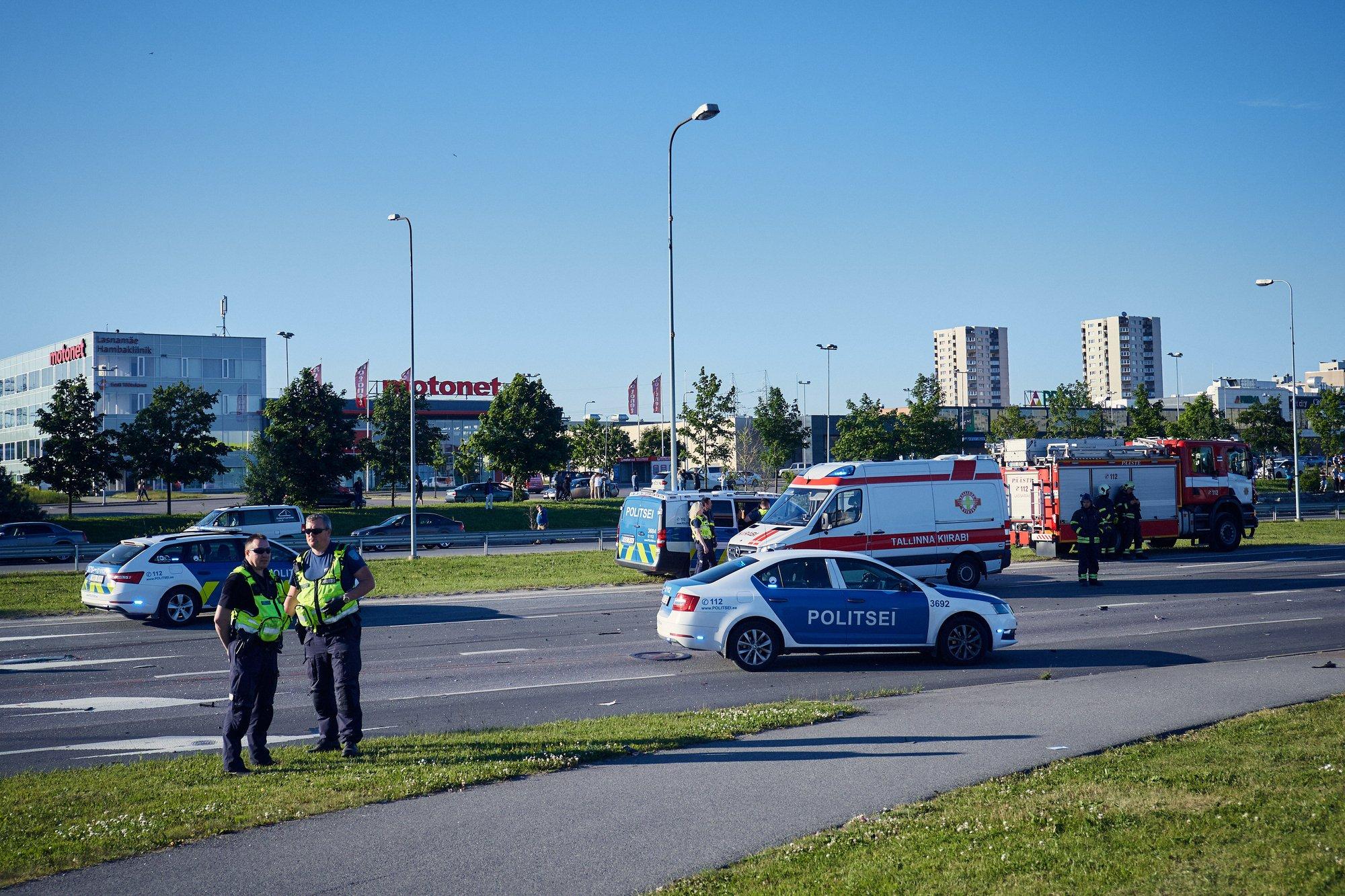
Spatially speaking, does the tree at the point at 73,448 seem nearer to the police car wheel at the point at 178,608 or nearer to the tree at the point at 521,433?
the tree at the point at 521,433

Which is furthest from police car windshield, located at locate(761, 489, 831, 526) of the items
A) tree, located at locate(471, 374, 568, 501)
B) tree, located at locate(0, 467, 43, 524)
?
tree, located at locate(471, 374, 568, 501)

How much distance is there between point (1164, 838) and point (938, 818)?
1.27m

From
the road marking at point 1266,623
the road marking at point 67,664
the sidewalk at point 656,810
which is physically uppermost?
the sidewalk at point 656,810

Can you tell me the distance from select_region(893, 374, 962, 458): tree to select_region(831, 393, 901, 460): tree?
68 centimetres

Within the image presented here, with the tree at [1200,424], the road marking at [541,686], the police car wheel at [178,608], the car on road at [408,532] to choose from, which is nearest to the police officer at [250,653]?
the road marking at [541,686]

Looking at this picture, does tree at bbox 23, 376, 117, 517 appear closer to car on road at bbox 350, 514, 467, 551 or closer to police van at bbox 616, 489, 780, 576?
car on road at bbox 350, 514, 467, 551

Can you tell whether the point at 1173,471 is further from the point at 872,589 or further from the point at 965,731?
the point at 965,731

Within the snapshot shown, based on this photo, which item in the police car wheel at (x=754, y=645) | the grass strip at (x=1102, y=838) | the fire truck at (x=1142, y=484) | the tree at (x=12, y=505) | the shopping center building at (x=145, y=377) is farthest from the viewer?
the shopping center building at (x=145, y=377)

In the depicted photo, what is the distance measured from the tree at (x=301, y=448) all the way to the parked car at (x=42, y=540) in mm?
13448

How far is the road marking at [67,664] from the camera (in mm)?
14375

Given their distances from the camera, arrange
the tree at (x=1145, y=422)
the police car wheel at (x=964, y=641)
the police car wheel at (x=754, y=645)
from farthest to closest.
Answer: the tree at (x=1145, y=422) < the police car wheel at (x=964, y=641) < the police car wheel at (x=754, y=645)

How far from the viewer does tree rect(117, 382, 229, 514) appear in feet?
155

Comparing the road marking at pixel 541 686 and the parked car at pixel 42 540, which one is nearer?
the road marking at pixel 541 686

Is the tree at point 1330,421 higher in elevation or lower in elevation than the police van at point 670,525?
higher
